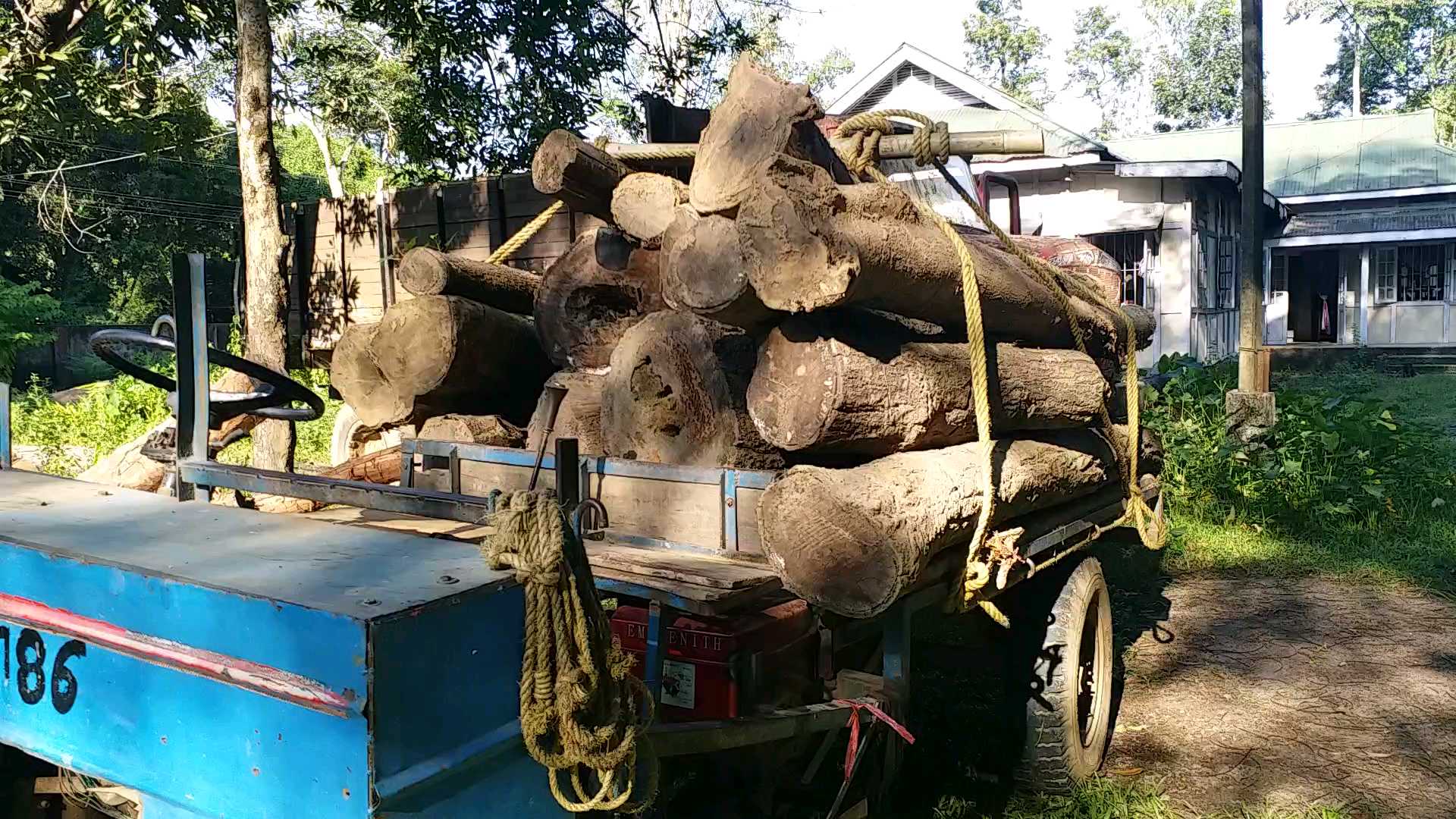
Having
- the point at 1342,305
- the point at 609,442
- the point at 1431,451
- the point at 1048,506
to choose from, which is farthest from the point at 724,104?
the point at 1342,305

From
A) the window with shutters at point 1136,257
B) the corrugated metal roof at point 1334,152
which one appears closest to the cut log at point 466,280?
the window with shutters at point 1136,257

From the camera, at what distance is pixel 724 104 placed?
3281 mm

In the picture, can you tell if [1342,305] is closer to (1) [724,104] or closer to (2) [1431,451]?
(2) [1431,451]

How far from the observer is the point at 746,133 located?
10.4 feet

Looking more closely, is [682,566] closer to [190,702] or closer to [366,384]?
[190,702]

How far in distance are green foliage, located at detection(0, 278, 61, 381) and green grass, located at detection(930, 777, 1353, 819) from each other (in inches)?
477

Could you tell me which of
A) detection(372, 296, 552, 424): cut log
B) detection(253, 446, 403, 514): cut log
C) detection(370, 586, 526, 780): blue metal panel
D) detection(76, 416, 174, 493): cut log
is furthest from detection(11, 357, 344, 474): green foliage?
detection(370, 586, 526, 780): blue metal panel

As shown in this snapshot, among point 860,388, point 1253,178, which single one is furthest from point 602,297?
point 1253,178

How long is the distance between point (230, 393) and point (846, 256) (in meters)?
2.18

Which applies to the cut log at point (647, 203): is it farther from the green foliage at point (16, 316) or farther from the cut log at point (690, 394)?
the green foliage at point (16, 316)

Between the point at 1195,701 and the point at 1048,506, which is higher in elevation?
the point at 1048,506

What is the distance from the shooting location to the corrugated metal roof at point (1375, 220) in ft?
68.4

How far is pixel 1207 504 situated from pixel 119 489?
25.3 ft

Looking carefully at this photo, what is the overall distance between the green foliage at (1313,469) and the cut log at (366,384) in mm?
6401
